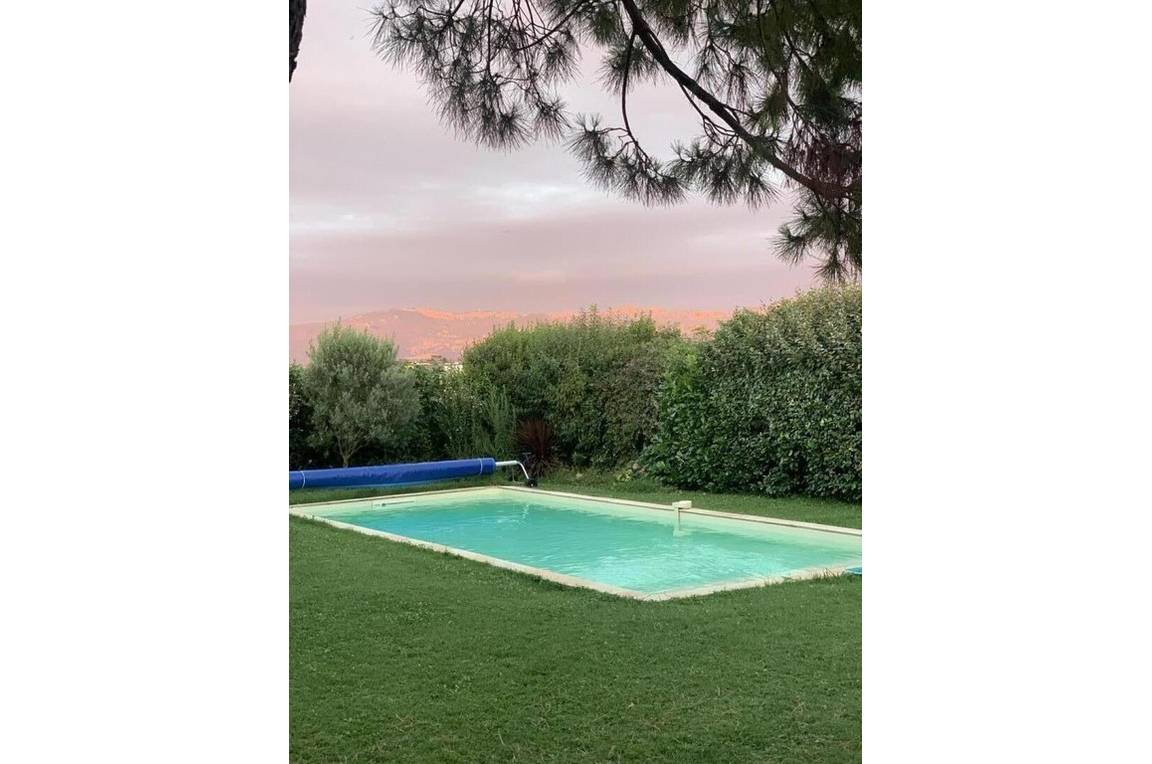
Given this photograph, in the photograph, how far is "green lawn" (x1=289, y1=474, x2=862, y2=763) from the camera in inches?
100

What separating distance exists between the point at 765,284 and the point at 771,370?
3.16 m

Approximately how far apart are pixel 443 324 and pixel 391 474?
3.12 meters

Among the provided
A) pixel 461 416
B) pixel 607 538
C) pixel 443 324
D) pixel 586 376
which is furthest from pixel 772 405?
pixel 443 324

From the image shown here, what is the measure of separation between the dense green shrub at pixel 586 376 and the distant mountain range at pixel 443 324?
0.21 metres

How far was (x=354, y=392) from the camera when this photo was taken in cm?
911

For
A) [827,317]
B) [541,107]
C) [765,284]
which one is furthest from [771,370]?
[541,107]

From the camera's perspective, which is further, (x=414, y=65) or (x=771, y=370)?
(x=771, y=370)

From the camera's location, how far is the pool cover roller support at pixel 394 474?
27.0ft

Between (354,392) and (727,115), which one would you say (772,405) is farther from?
(727,115)

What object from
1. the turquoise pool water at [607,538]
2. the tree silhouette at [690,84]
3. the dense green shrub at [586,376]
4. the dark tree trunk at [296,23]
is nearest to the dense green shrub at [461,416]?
the dense green shrub at [586,376]

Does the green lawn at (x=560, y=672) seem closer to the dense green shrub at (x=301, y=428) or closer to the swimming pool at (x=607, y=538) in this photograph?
the swimming pool at (x=607, y=538)
